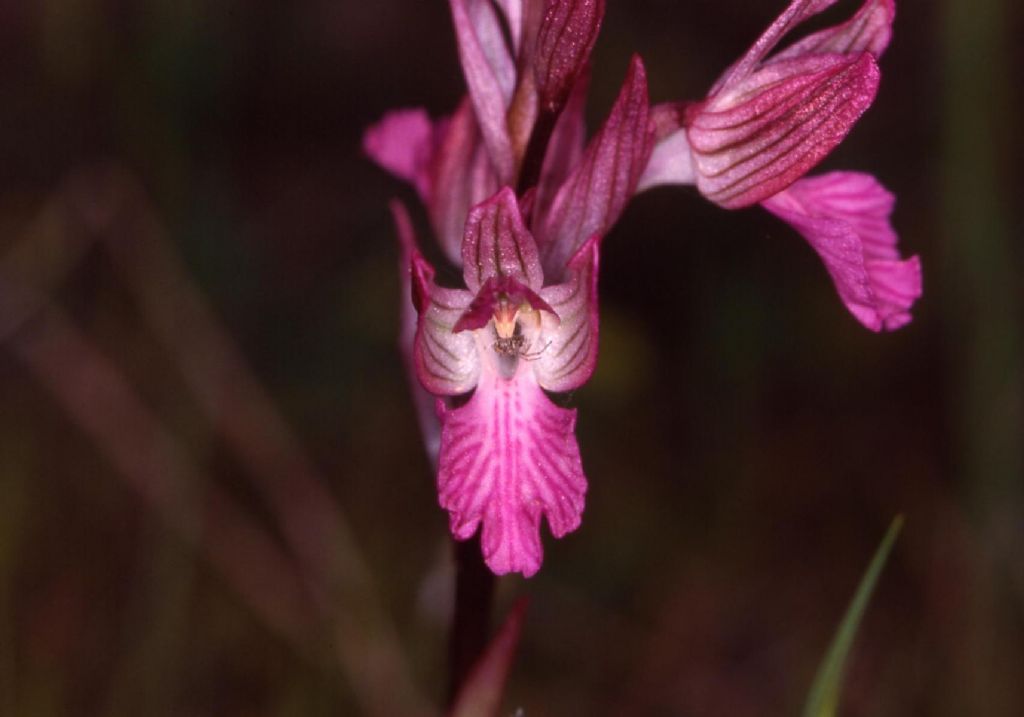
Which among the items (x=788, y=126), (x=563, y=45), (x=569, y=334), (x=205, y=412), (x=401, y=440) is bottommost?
(x=401, y=440)

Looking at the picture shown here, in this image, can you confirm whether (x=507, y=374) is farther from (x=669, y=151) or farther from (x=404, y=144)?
(x=404, y=144)

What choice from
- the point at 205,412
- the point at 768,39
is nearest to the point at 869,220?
the point at 768,39

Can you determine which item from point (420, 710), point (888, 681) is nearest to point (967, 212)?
point (888, 681)

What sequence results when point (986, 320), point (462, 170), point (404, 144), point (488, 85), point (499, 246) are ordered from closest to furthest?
point (499, 246), point (488, 85), point (462, 170), point (404, 144), point (986, 320)

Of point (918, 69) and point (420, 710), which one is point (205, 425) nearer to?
point (420, 710)

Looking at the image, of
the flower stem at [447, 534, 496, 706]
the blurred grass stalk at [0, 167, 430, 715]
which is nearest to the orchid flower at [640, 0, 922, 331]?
the flower stem at [447, 534, 496, 706]

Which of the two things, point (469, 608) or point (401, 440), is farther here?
point (401, 440)

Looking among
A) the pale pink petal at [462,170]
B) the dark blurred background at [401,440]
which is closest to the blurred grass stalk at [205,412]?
the dark blurred background at [401,440]
